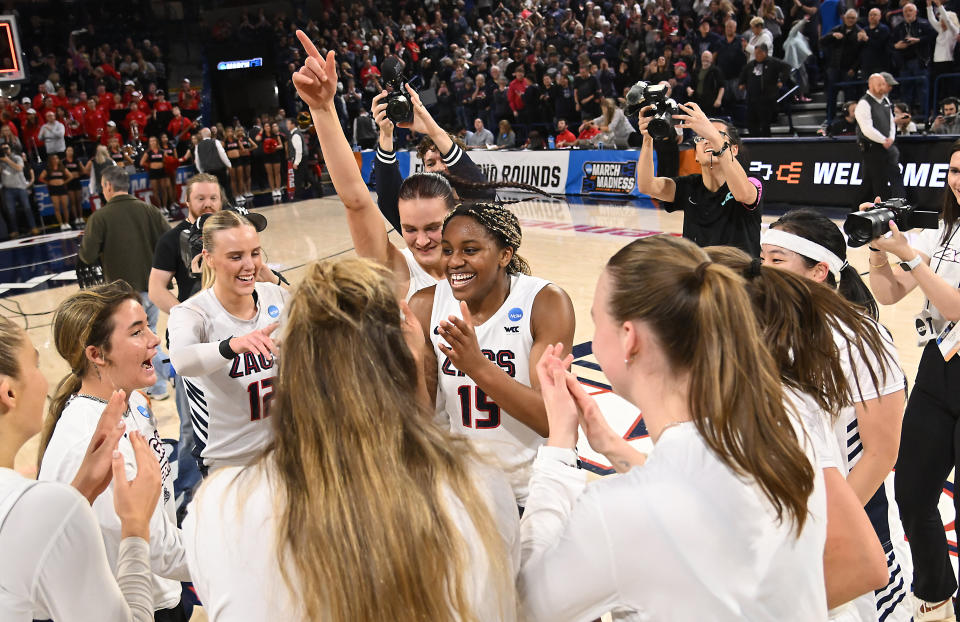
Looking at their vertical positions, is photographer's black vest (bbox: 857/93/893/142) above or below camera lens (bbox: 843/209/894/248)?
above

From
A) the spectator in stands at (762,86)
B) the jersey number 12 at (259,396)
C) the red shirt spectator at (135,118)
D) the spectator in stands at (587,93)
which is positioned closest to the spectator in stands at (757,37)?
the spectator in stands at (762,86)

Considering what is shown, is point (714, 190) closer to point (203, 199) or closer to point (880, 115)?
point (203, 199)

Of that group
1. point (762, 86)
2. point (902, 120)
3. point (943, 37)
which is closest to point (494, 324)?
point (902, 120)

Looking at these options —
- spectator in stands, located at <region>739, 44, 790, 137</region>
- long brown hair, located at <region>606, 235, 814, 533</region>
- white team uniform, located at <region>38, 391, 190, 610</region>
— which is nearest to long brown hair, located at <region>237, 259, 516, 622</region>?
long brown hair, located at <region>606, 235, 814, 533</region>

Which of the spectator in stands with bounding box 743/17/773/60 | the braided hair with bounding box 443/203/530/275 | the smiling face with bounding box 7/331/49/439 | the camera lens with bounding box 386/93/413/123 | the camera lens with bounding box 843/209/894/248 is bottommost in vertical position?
the smiling face with bounding box 7/331/49/439

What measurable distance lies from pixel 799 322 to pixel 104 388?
2276mm

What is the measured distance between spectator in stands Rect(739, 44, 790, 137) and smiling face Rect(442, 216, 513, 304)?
40.8ft

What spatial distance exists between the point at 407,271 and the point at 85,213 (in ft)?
58.2

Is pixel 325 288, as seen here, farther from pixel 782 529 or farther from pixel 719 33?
pixel 719 33

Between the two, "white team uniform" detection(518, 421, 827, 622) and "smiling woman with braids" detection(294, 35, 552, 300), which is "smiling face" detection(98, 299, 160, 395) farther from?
"white team uniform" detection(518, 421, 827, 622)

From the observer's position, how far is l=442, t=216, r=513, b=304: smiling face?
294 cm

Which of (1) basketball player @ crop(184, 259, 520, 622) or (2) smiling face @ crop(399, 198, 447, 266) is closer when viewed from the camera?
(1) basketball player @ crop(184, 259, 520, 622)

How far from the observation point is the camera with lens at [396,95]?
14.3ft

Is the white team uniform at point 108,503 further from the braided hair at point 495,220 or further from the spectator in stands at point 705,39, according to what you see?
the spectator in stands at point 705,39
